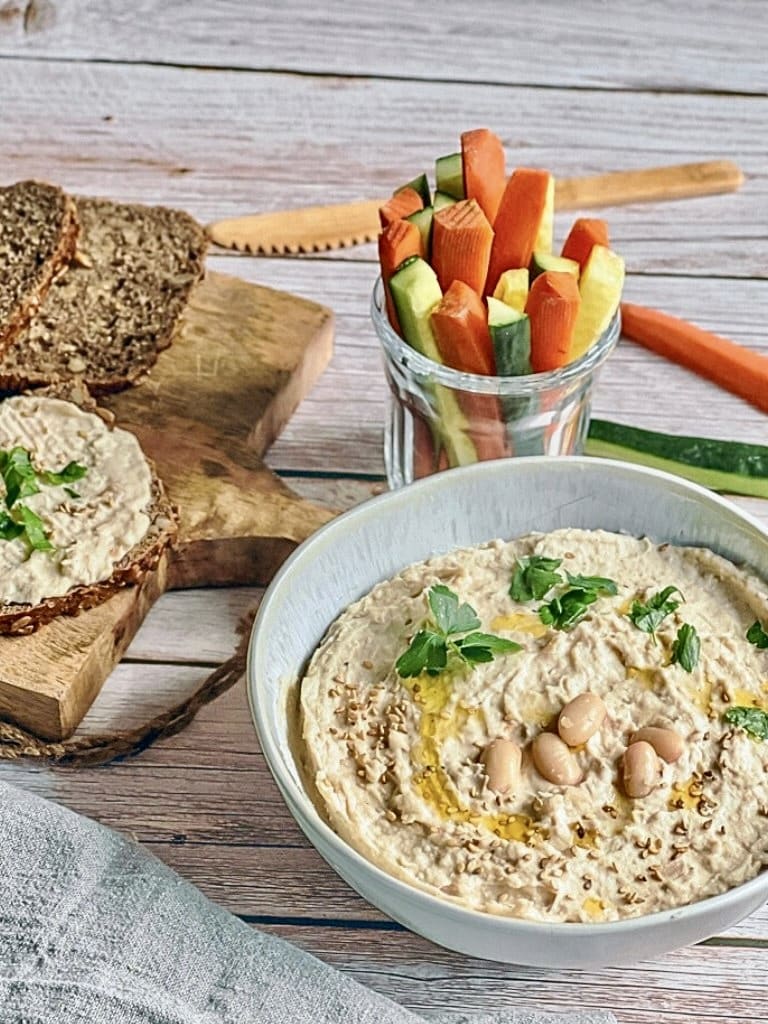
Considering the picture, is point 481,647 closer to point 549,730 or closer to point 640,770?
point 549,730

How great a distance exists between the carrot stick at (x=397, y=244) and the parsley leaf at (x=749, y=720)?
3.61ft

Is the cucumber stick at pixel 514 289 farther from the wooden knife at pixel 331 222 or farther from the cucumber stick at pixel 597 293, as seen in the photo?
the wooden knife at pixel 331 222

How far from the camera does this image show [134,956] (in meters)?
2.55

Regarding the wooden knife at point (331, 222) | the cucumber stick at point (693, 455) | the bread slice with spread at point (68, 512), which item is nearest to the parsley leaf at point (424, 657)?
the bread slice with spread at point (68, 512)

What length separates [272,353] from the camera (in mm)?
3855

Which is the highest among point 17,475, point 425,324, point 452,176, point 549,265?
point 452,176

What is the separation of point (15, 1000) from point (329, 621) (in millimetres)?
919

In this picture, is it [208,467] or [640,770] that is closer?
[640,770]

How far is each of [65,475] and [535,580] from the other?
1.08 meters

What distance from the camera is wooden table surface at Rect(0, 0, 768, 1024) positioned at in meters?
2.86

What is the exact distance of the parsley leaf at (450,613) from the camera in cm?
276

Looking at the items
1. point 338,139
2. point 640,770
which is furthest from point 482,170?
point 338,139

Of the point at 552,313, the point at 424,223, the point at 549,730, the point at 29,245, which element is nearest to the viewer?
the point at 549,730

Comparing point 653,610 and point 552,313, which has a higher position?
point 552,313
